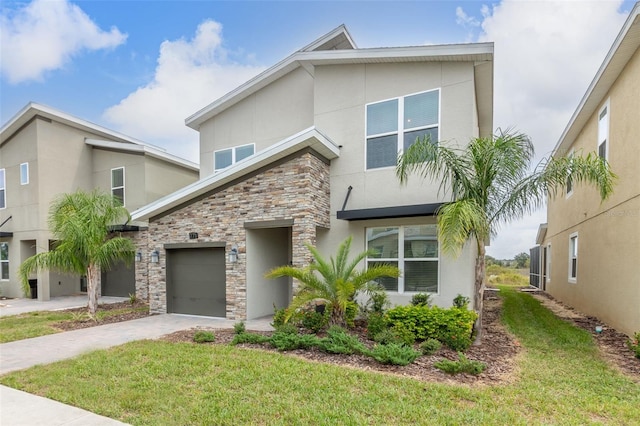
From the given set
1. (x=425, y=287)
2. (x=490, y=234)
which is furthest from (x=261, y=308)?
(x=490, y=234)

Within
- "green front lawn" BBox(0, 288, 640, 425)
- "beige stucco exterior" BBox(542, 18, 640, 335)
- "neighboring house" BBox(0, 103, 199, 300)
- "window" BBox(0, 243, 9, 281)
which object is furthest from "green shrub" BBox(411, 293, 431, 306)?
"window" BBox(0, 243, 9, 281)

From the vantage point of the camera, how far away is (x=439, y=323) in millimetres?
7074

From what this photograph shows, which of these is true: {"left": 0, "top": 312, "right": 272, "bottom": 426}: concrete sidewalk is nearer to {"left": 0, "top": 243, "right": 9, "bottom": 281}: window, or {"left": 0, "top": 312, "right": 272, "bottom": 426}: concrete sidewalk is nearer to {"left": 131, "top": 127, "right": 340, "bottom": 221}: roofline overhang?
{"left": 131, "top": 127, "right": 340, "bottom": 221}: roofline overhang

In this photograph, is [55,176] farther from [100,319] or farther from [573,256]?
[573,256]

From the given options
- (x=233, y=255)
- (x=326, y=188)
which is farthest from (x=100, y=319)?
(x=326, y=188)

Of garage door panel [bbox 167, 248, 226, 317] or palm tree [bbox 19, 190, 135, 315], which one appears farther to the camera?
palm tree [bbox 19, 190, 135, 315]

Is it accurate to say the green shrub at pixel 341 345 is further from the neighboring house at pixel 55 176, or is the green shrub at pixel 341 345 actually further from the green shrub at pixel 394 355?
the neighboring house at pixel 55 176

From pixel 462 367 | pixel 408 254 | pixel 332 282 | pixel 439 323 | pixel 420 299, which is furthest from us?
pixel 408 254

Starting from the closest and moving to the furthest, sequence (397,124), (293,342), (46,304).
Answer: (293,342) < (397,124) < (46,304)

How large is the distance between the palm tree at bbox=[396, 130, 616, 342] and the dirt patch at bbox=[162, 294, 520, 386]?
2.15 ft

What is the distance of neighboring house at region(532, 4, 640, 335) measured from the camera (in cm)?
770

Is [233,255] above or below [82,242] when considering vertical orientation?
below

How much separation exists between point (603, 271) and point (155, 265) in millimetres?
13479

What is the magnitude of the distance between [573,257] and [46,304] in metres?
21.1
